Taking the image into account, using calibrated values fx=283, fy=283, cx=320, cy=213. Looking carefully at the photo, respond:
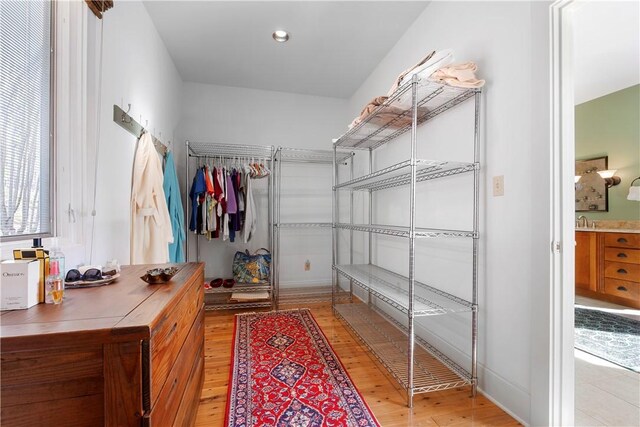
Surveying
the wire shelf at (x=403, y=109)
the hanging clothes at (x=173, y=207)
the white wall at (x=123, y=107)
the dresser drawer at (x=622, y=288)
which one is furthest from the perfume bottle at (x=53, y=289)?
the dresser drawer at (x=622, y=288)

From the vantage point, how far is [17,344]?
59cm

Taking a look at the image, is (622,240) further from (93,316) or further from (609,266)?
(93,316)

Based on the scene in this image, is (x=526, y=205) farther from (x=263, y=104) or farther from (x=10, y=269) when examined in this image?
(x=263, y=104)

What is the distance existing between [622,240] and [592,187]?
1022mm

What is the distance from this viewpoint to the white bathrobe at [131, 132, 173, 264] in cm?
188

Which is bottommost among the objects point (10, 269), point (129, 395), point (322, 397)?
point (322, 397)

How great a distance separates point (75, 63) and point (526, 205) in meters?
2.23

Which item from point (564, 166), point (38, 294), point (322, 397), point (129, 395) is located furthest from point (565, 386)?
point (38, 294)

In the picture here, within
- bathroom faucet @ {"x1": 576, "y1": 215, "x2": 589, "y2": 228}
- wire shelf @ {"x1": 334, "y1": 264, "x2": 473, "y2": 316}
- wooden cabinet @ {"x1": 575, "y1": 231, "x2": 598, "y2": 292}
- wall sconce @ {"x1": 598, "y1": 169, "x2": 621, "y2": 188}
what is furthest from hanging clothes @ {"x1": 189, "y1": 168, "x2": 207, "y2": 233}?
wall sconce @ {"x1": 598, "y1": 169, "x2": 621, "y2": 188}

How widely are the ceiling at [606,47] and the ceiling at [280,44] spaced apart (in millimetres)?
1380

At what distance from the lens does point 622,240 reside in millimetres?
3209

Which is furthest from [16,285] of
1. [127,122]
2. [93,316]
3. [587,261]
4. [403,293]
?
[587,261]

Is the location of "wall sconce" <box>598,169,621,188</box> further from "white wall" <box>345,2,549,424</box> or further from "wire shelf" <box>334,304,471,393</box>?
"wire shelf" <box>334,304,471,393</box>

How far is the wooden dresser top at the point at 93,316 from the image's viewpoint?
62 centimetres
